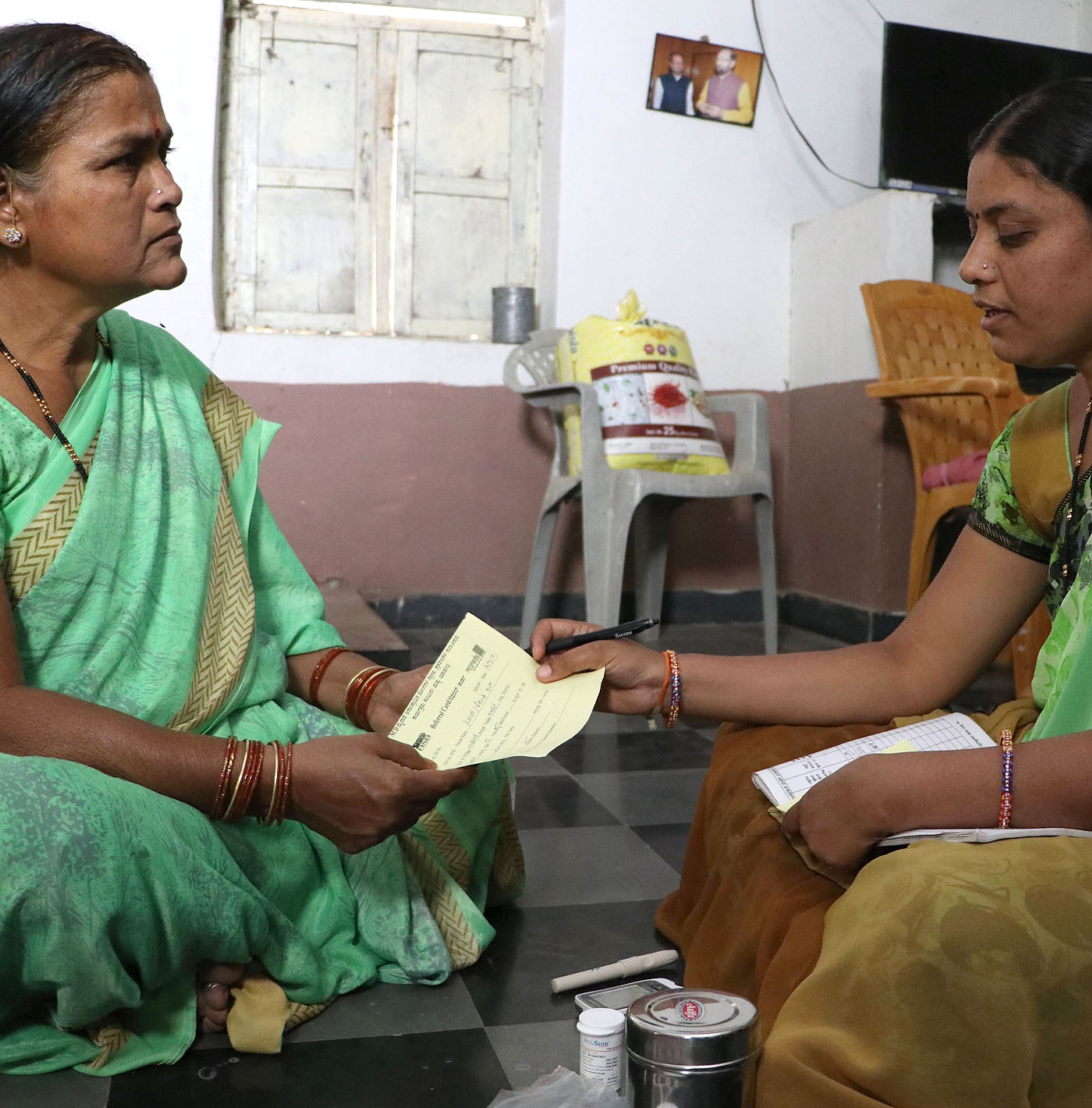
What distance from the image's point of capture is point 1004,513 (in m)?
1.38

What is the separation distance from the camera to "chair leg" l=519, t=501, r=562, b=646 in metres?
3.94

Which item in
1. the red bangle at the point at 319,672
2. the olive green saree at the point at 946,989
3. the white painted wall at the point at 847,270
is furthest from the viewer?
the white painted wall at the point at 847,270

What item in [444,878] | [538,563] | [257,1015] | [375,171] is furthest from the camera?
[375,171]

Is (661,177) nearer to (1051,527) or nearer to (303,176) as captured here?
(303,176)

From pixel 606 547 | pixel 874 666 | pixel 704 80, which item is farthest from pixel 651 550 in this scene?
pixel 874 666

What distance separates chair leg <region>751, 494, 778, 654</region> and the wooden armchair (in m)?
0.41

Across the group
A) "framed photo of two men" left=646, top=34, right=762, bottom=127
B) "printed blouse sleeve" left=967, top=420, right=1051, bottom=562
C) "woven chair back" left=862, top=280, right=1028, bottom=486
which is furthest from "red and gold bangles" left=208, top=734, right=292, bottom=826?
"framed photo of two men" left=646, top=34, right=762, bottom=127

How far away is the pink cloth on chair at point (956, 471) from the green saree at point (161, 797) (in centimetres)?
202

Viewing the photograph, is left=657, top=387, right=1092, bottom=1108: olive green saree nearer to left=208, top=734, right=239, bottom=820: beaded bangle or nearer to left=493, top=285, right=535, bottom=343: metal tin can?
left=208, top=734, right=239, bottom=820: beaded bangle

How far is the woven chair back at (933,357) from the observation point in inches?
140

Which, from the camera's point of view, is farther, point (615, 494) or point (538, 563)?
point (538, 563)

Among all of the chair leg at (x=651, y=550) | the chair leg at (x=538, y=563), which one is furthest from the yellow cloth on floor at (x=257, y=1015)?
the chair leg at (x=651, y=550)

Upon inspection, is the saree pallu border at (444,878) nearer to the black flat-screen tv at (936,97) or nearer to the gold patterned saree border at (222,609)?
the gold patterned saree border at (222,609)

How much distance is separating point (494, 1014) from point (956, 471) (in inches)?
92.3
